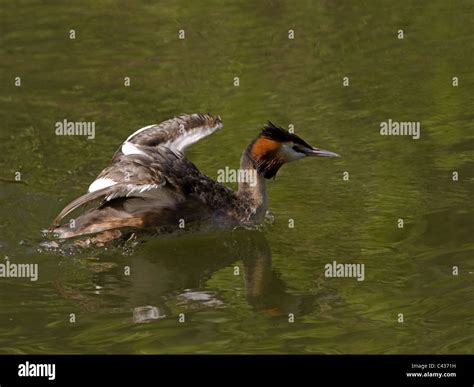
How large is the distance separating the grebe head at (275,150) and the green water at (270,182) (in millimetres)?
560

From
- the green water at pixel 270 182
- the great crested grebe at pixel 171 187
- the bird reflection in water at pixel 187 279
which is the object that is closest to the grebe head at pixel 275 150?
the great crested grebe at pixel 171 187

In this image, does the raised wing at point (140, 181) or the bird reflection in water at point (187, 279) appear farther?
the raised wing at point (140, 181)

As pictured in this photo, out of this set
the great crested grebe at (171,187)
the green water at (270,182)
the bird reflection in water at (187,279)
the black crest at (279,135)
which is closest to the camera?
the green water at (270,182)

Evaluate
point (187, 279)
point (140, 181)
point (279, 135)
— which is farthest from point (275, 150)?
point (187, 279)

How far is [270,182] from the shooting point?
13797 mm

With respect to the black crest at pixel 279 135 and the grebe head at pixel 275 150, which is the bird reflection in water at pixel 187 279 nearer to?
the grebe head at pixel 275 150

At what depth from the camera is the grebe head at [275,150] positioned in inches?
491

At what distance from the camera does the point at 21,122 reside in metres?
15.6

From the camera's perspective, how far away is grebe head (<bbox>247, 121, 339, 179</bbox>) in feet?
40.9

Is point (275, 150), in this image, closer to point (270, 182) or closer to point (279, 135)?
point (279, 135)

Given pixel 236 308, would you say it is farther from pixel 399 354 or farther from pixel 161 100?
pixel 161 100

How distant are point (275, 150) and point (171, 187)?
1288 mm

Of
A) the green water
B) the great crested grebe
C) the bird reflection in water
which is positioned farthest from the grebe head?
the bird reflection in water

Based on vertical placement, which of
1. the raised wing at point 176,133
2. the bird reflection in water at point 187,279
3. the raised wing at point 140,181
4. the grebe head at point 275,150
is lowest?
the bird reflection in water at point 187,279
